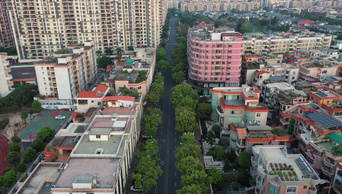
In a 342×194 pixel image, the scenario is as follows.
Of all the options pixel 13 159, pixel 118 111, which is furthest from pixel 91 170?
pixel 13 159

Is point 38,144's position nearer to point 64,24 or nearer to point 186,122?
point 186,122

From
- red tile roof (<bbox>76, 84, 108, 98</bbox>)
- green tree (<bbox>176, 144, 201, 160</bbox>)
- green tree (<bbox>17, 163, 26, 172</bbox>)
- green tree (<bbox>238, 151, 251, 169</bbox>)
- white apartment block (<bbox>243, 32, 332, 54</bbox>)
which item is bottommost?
green tree (<bbox>17, 163, 26, 172</bbox>)

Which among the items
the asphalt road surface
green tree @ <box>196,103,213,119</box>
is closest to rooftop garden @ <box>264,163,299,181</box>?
the asphalt road surface

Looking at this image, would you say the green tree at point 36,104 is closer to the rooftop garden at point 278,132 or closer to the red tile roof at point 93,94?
the red tile roof at point 93,94

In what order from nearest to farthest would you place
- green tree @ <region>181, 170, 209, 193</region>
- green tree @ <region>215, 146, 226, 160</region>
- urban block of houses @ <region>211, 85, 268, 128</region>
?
green tree @ <region>181, 170, 209, 193</region>, green tree @ <region>215, 146, 226, 160</region>, urban block of houses @ <region>211, 85, 268, 128</region>

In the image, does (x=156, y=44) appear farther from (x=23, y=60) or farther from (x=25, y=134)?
(x=25, y=134)

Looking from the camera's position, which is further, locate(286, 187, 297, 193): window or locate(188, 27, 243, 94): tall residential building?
locate(188, 27, 243, 94): tall residential building

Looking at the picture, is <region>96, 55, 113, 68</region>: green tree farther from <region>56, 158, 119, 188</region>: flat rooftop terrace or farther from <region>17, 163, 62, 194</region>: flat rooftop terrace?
<region>56, 158, 119, 188</region>: flat rooftop terrace
